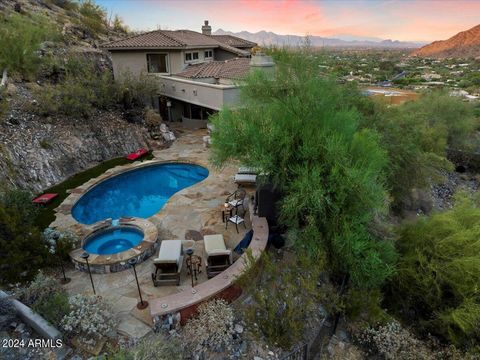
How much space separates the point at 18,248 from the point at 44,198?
17.7 ft

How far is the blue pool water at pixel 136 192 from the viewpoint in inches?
521

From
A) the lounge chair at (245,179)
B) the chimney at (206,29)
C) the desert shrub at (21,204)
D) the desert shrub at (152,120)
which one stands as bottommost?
the lounge chair at (245,179)

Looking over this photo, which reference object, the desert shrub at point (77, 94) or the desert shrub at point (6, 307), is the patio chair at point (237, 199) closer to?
the desert shrub at point (6, 307)

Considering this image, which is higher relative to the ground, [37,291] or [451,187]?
[37,291]

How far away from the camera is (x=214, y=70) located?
21766 mm

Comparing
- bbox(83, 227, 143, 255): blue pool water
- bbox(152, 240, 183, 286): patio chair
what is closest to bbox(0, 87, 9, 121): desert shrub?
bbox(83, 227, 143, 255): blue pool water

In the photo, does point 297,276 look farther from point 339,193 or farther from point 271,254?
point 339,193

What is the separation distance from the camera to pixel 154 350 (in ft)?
20.0

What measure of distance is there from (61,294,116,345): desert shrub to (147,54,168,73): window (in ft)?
67.5

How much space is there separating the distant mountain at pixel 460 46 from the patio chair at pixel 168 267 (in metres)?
162

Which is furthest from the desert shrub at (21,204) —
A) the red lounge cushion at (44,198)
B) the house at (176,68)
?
the house at (176,68)

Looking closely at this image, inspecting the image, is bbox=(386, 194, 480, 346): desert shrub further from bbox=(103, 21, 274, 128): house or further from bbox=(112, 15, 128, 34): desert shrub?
bbox=(112, 15, 128, 34): desert shrub

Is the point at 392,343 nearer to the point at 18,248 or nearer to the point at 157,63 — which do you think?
the point at 18,248

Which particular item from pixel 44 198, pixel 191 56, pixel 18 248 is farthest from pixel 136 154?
pixel 191 56
